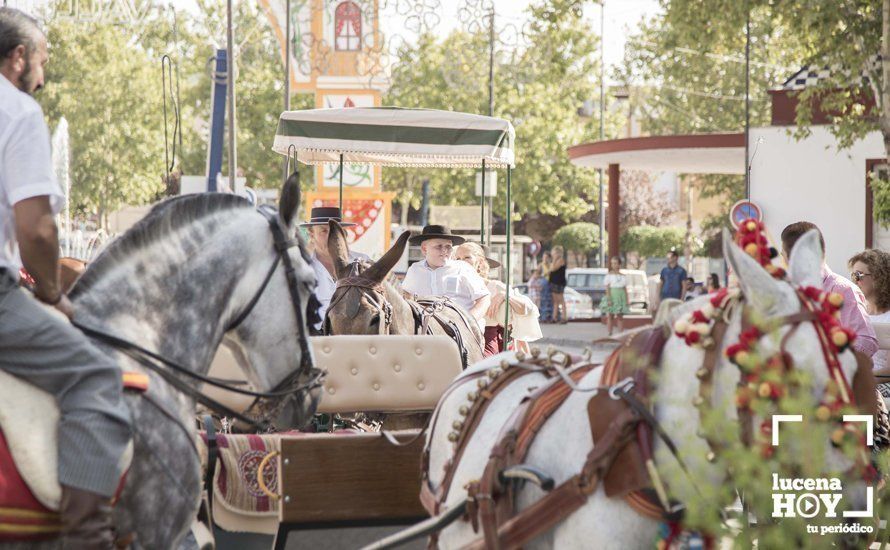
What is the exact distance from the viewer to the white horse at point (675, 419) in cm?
316

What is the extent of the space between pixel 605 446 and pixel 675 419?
0.70ft

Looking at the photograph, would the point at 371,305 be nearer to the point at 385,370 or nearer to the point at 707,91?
the point at 385,370

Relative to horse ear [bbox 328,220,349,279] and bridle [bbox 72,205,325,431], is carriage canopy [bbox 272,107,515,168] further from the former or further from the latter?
bridle [bbox 72,205,325,431]

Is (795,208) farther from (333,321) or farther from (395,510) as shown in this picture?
(395,510)

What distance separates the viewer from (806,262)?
357 cm

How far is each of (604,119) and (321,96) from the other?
96.8ft

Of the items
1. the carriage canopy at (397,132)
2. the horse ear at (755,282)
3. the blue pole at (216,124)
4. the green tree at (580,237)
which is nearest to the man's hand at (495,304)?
the carriage canopy at (397,132)

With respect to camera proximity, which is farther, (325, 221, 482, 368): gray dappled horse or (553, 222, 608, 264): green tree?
(553, 222, 608, 264): green tree

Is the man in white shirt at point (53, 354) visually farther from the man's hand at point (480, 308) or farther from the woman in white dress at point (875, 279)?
the man's hand at point (480, 308)

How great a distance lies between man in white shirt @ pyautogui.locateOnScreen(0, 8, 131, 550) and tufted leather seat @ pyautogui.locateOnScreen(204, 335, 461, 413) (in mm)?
2939

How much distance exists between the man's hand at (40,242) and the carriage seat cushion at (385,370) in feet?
9.71

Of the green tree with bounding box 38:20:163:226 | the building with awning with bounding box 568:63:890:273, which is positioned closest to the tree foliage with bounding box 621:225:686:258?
the green tree with bounding box 38:20:163:226

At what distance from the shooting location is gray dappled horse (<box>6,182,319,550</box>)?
379cm

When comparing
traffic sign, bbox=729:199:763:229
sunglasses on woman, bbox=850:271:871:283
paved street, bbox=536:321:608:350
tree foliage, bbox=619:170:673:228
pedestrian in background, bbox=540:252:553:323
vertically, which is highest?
tree foliage, bbox=619:170:673:228
